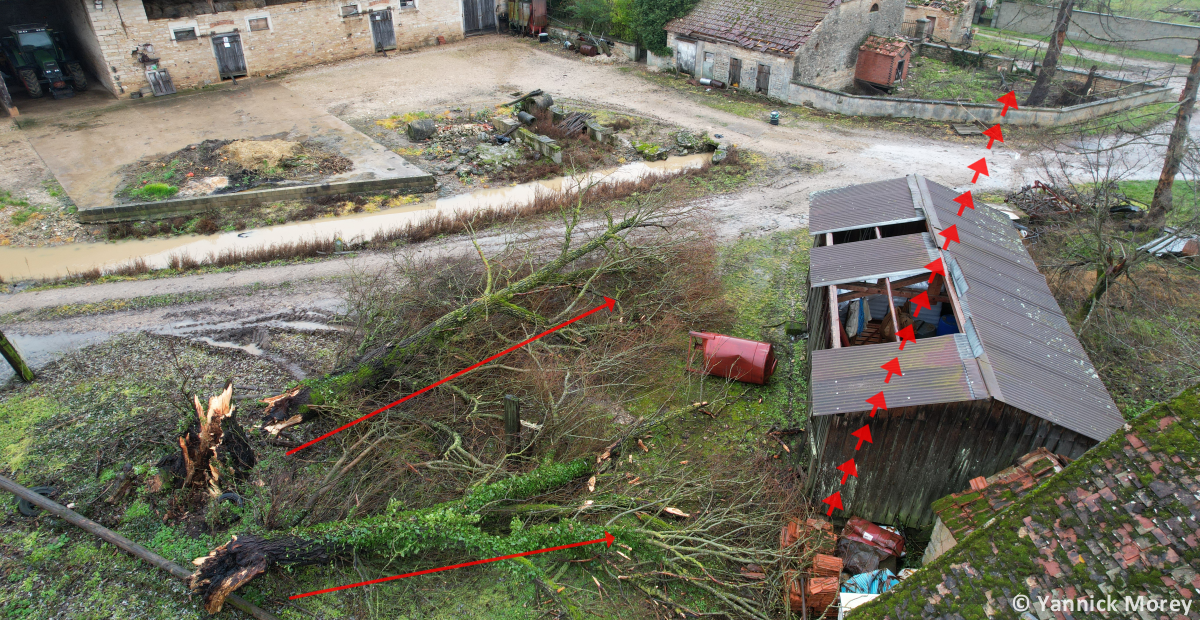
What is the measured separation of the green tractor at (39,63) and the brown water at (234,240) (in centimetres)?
A: 1129

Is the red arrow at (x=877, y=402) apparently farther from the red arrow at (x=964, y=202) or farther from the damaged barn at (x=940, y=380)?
the red arrow at (x=964, y=202)

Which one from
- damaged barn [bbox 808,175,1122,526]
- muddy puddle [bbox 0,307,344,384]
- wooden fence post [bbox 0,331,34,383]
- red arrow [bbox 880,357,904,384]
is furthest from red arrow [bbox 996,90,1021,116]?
wooden fence post [bbox 0,331,34,383]

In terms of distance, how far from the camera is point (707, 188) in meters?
18.4

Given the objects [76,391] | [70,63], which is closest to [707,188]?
[76,391]

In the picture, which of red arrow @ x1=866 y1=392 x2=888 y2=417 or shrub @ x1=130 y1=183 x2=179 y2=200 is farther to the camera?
shrub @ x1=130 y1=183 x2=179 y2=200

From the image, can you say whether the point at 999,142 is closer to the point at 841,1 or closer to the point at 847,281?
the point at 841,1

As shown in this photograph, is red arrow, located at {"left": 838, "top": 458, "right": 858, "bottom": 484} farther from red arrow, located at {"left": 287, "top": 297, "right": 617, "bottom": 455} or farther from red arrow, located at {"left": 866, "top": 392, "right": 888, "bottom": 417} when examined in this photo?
red arrow, located at {"left": 287, "top": 297, "right": 617, "bottom": 455}

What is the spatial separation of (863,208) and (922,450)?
5.26 metres

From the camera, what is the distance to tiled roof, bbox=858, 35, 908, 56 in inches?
957

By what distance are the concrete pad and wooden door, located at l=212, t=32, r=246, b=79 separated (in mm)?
1114

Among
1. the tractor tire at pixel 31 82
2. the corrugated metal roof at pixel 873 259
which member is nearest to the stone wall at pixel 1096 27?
the corrugated metal roof at pixel 873 259

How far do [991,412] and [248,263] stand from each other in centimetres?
1424

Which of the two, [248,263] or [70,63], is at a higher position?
[70,63]

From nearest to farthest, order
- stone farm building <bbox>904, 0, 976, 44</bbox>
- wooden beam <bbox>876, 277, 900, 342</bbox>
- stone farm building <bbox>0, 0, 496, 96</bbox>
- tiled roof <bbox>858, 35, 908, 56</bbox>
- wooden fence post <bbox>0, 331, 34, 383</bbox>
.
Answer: wooden beam <bbox>876, 277, 900, 342</bbox>, wooden fence post <bbox>0, 331, 34, 383</bbox>, stone farm building <bbox>0, 0, 496, 96</bbox>, tiled roof <bbox>858, 35, 908, 56</bbox>, stone farm building <bbox>904, 0, 976, 44</bbox>
